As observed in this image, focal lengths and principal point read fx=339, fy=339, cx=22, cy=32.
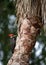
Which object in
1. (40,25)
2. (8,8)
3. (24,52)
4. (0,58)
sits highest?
(40,25)

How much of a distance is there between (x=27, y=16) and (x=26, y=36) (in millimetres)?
253

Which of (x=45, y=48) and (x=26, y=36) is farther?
(x=45, y=48)

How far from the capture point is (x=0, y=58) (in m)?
10.8

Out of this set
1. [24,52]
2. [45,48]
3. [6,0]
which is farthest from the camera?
[45,48]

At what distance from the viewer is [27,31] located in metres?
4.22

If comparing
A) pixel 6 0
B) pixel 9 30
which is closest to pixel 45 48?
pixel 9 30

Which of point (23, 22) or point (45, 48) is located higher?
point (23, 22)

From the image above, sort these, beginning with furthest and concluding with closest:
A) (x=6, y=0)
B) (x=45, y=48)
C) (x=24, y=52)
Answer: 1. (x=45, y=48)
2. (x=6, y=0)
3. (x=24, y=52)

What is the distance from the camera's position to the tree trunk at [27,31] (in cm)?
411

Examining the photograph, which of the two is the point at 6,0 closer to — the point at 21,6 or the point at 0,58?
the point at 0,58

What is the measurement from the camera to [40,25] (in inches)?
166

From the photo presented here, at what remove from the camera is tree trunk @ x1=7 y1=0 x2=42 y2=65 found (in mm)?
4109

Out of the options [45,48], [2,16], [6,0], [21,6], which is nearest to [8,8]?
[6,0]

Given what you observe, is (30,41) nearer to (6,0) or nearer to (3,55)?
(6,0)
